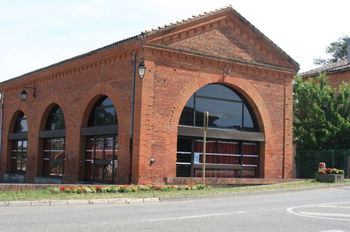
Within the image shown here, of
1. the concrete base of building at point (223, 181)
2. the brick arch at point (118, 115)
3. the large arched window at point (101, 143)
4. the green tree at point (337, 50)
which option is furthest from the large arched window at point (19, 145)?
the green tree at point (337, 50)

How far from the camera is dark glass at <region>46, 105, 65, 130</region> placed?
2519 centimetres

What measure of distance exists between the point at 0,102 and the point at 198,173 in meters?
17.2

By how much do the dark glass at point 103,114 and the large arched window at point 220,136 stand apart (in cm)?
320

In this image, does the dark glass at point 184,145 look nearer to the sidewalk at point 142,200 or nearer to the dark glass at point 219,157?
the dark glass at point 219,157

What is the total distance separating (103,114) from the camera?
72.3 feet

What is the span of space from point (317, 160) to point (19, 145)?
17.7m

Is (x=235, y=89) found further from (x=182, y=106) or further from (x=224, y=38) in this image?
(x=182, y=106)

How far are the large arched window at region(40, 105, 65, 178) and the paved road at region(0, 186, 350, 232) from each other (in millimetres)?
11996

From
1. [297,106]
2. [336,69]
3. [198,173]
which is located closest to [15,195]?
[198,173]

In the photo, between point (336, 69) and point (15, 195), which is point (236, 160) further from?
point (336, 69)

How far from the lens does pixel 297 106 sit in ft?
89.9

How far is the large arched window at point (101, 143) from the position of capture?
824 inches

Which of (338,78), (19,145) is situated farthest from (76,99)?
(338,78)

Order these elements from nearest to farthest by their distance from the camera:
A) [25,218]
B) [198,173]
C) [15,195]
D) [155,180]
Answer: [25,218]
[15,195]
[155,180]
[198,173]
